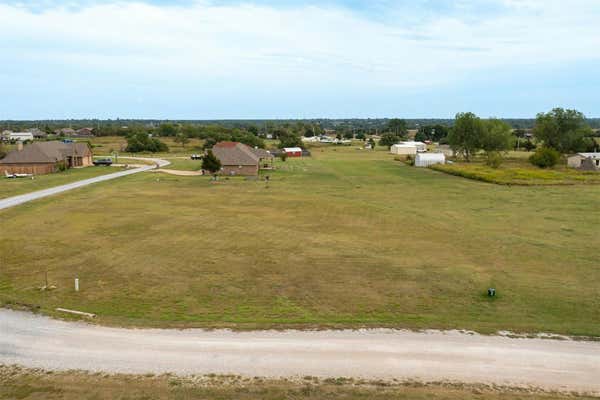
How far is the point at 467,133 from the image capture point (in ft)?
270

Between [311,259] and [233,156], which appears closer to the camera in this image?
[311,259]

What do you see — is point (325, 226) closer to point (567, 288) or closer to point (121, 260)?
point (121, 260)

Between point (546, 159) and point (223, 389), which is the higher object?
point (546, 159)

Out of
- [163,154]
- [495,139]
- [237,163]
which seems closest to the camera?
[237,163]

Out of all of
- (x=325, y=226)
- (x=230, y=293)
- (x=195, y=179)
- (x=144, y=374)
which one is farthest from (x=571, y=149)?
(x=144, y=374)

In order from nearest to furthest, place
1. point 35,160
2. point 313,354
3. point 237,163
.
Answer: point 313,354, point 35,160, point 237,163

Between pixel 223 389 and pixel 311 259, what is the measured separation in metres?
11.4

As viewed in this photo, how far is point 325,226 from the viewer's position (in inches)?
1172

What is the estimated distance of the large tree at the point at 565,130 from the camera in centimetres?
8488

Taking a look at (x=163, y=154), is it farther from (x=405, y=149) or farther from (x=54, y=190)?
(x=54, y=190)

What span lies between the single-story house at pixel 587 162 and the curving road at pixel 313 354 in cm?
6183

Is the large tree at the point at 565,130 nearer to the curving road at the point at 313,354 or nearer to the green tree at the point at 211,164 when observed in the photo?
the green tree at the point at 211,164

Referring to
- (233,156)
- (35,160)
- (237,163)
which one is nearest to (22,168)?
(35,160)

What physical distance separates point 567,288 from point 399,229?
11.4 meters
